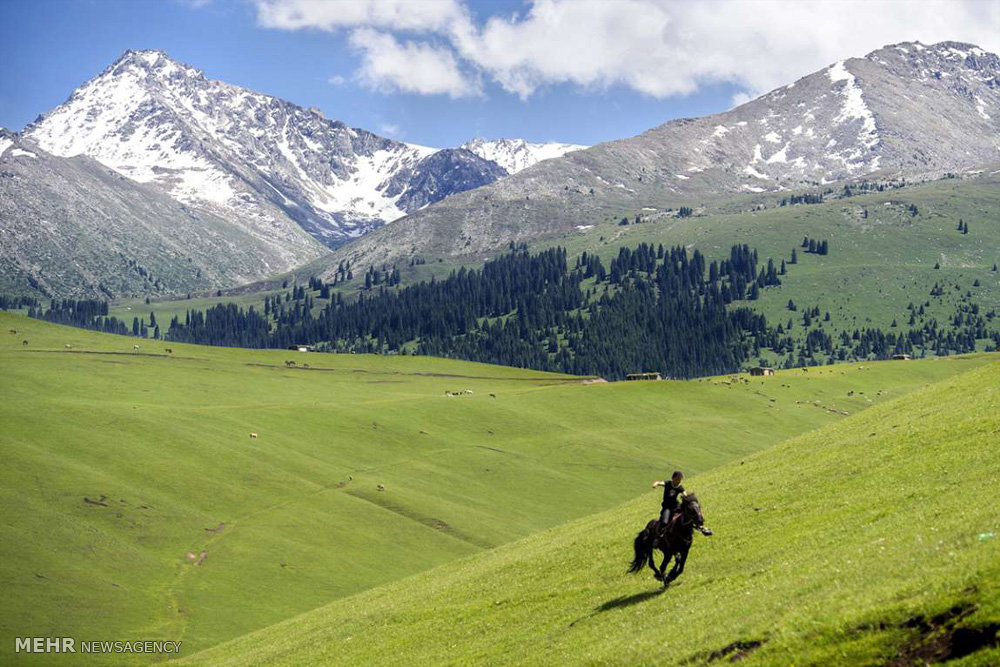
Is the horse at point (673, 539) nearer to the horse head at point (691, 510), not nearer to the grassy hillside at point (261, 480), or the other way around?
the horse head at point (691, 510)

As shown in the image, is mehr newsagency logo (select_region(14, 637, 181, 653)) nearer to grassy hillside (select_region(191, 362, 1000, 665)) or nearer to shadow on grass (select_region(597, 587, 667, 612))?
grassy hillside (select_region(191, 362, 1000, 665))

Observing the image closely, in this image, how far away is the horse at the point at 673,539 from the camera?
34.9m

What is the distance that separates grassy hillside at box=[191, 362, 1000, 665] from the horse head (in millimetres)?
2516

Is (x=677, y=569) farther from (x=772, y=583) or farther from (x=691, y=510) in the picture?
(x=772, y=583)

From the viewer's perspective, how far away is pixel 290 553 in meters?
101

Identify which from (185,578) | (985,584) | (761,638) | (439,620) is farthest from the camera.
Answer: (185,578)

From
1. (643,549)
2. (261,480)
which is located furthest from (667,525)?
(261,480)

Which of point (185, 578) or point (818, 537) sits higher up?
point (818, 537)

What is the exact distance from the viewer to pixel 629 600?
3794cm

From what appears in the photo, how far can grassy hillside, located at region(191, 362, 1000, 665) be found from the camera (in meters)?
24.7

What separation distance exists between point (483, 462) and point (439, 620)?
338ft

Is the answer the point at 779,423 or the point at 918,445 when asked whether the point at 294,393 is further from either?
the point at 918,445

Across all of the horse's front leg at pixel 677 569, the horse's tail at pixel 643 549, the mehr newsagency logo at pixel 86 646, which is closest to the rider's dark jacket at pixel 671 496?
the horse's tail at pixel 643 549

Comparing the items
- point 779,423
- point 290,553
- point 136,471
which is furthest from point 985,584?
point 779,423
